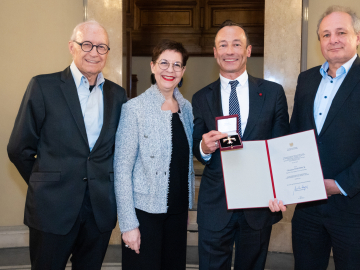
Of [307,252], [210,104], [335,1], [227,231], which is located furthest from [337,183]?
[335,1]

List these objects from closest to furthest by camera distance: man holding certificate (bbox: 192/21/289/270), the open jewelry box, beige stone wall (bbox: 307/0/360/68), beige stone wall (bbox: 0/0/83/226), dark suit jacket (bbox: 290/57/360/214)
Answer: the open jewelry box → dark suit jacket (bbox: 290/57/360/214) → man holding certificate (bbox: 192/21/289/270) → beige stone wall (bbox: 307/0/360/68) → beige stone wall (bbox: 0/0/83/226)

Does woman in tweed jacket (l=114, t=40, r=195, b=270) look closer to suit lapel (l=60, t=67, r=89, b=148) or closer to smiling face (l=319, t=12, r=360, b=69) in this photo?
suit lapel (l=60, t=67, r=89, b=148)

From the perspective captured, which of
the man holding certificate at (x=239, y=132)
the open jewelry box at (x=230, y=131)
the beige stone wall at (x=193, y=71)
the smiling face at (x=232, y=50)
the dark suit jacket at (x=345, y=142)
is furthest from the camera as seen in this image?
the beige stone wall at (x=193, y=71)

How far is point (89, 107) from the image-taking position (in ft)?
6.44

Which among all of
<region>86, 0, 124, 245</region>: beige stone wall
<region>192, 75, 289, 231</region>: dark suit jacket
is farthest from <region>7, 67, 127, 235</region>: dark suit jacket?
<region>86, 0, 124, 245</region>: beige stone wall

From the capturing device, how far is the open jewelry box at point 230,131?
1.71 metres

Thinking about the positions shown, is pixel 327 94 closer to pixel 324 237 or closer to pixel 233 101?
pixel 233 101

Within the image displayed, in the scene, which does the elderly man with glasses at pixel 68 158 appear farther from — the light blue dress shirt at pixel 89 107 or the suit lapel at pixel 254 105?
the suit lapel at pixel 254 105

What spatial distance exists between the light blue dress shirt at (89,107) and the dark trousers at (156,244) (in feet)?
1.74

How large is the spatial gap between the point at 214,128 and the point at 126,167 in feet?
1.86

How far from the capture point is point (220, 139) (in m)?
1.74

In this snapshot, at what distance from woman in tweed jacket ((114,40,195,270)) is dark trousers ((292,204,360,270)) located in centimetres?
72

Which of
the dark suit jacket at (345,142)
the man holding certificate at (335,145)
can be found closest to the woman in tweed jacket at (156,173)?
the man holding certificate at (335,145)

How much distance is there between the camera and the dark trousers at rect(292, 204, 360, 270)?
1.86 metres
